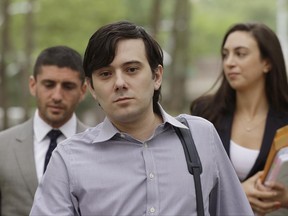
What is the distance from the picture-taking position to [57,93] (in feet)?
17.6

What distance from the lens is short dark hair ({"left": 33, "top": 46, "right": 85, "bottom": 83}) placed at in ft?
18.1

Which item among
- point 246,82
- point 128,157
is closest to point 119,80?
point 128,157

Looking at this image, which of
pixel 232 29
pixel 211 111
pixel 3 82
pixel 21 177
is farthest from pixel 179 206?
pixel 3 82

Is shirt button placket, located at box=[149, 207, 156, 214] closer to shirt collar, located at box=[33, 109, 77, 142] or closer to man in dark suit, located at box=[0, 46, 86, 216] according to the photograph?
man in dark suit, located at box=[0, 46, 86, 216]

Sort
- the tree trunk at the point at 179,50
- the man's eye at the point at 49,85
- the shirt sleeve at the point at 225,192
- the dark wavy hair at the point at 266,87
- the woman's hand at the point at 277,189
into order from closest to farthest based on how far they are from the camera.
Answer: the shirt sleeve at the point at 225,192, the woman's hand at the point at 277,189, the man's eye at the point at 49,85, the dark wavy hair at the point at 266,87, the tree trunk at the point at 179,50

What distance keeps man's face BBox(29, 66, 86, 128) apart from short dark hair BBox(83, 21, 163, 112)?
6.27 feet

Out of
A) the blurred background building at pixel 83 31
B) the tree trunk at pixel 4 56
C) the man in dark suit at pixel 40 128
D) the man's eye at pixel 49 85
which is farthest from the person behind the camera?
the blurred background building at pixel 83 31

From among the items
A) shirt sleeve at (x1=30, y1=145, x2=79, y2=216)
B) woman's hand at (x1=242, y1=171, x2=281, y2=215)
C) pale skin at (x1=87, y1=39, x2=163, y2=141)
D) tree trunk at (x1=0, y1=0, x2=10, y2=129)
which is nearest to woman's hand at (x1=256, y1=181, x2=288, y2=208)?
woman's hand at (x1=242, y1=171, x2=281, y2=215)

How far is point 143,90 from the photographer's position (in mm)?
3367

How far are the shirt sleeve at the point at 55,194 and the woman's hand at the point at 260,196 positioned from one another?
1.44 meters

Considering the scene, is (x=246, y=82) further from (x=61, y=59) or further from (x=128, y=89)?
(x=128, y=89)

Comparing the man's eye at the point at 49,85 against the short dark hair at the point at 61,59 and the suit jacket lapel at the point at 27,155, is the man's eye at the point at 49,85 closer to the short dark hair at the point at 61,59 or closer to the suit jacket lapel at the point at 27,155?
the short dark hair at the point at 61,59

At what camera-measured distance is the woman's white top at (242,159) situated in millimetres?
5168

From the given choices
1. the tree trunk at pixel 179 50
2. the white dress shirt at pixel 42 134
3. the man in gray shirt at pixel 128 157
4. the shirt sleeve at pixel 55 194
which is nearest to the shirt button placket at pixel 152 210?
the man in gray shirt at pixel 128 157
